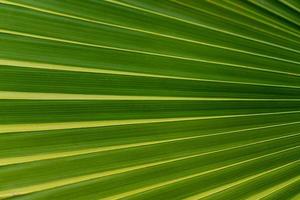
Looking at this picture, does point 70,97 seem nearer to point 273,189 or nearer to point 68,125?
point 68,125

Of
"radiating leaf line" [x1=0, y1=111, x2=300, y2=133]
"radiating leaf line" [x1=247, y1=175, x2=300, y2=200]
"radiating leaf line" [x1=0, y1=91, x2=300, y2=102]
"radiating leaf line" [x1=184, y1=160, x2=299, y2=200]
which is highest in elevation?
"radiating leaf line" [x1=0, y1=91, x2=300, y2=102]

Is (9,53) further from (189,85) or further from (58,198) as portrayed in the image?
(189,85)

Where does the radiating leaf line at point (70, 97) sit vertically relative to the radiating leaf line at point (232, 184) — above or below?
above

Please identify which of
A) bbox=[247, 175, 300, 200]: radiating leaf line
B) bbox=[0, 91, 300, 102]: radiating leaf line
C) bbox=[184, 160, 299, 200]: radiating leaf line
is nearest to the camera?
bbox=[0, 91, 300, 102]: radiating leaf line

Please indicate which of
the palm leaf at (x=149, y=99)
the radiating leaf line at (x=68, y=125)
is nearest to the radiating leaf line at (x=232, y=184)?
the palm leaf at (x=149, y=99)

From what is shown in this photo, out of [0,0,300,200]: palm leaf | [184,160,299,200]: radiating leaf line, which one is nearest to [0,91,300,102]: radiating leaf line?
[0,0,300,200]: palm leaf

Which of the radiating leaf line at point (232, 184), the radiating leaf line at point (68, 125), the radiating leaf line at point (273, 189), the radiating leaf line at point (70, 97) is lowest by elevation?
the radiating leaf line at point (273, 189)

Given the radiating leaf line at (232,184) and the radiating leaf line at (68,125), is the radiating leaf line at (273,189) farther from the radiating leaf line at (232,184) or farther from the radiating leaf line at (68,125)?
the radiating leaf line at (68,125)

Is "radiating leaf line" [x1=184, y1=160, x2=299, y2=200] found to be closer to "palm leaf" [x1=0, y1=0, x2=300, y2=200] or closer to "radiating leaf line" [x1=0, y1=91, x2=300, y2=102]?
"palm leaf" [x1=0, y1=0, x2=300, y2=200]

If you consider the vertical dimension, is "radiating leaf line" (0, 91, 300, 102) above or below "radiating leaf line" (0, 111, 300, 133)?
above

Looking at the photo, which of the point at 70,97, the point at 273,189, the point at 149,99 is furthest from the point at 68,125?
the point at 273,189
